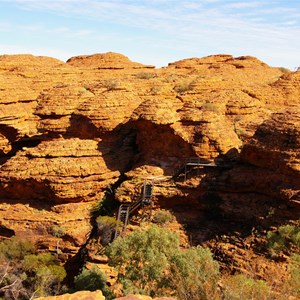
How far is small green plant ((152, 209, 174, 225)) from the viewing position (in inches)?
798

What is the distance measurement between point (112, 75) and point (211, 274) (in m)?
24.5

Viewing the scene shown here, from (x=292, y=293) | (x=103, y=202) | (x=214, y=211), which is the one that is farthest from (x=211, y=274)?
(x=103, y=202)

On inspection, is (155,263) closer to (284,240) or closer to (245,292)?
(245,292)

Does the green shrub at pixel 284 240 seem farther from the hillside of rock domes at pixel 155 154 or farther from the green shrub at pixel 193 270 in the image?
the green shrub at pixel 193 270

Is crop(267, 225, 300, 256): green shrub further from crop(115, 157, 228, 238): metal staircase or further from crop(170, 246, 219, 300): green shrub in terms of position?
crop(115, 157, 228, 238): metal staircase

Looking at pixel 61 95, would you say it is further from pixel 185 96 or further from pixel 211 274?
pixel 211 274

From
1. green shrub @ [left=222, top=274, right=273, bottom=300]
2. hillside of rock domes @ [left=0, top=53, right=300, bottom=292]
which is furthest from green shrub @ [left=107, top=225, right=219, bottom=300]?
hillside of rock domes @ [left=0, top=53, right=300, bottom=292]

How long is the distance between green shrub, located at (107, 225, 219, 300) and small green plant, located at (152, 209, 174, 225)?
12.8ft

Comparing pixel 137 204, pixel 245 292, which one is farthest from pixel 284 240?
pixel 137 204

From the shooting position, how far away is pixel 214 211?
65.4ft

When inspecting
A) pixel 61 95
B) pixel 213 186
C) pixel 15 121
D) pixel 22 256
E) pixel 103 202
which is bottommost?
pixel 22 256

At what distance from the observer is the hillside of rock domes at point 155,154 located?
61.0ft

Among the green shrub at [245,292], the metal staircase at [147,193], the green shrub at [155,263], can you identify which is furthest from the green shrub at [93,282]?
the green shrub at [245,292]

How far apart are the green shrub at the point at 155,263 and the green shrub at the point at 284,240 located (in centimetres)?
286
